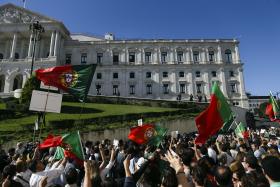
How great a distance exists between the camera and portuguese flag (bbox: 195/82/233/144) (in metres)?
8.36

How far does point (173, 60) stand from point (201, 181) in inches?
2349

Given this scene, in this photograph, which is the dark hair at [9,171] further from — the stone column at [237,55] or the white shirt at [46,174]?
the stone column at [237,55]

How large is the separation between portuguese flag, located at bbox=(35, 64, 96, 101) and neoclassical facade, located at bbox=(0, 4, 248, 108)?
49502 millimetres

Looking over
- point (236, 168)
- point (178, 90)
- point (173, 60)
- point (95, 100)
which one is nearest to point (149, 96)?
point (178, 90)

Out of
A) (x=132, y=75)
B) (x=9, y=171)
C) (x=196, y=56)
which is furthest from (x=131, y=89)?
(x=9, y=171)

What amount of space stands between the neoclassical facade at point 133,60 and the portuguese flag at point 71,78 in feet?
162

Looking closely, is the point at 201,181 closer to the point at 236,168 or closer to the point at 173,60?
the point at 236,168

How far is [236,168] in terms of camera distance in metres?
5.10

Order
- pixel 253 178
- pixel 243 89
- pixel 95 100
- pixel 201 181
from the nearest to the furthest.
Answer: pixel 253 178
pixel 201 181
pixel 95 100
pixel 243 89

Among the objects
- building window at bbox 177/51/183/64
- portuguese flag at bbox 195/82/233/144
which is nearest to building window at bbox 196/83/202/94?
building window at bbox 177/51/183/64

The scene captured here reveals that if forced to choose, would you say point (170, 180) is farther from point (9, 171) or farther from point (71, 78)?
point (71, 78)

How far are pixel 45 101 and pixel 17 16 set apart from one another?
5926cm

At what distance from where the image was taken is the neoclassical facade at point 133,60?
195 ft

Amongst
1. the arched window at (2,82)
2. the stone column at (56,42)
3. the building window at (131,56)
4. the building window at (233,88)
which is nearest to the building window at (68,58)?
the stone column at (56,42)
